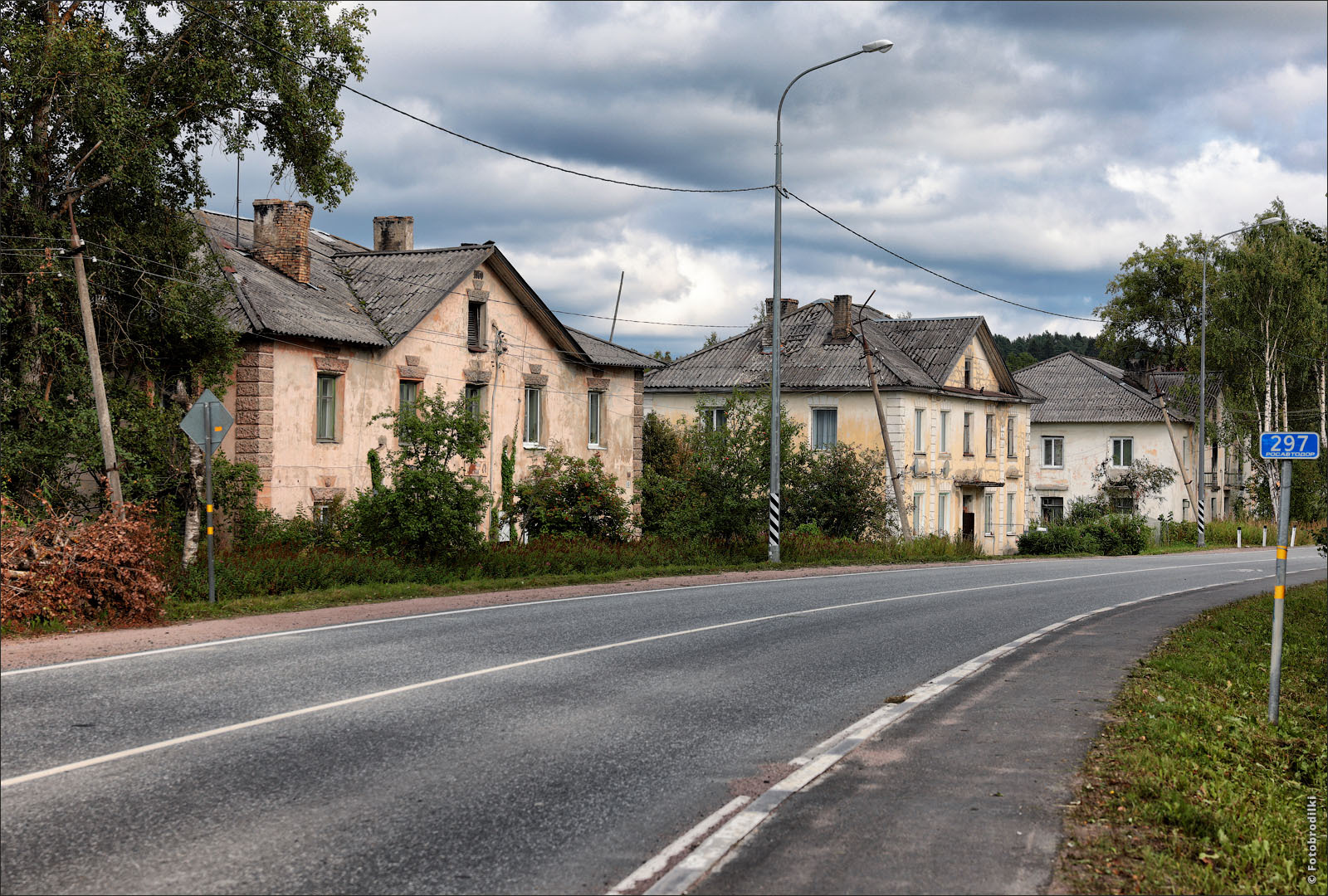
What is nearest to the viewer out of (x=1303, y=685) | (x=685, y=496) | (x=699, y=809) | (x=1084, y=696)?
(x=699, y=809)

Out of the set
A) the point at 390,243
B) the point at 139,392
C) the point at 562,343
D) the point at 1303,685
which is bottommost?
the point at 1303,685

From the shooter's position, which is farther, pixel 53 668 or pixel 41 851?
pixel 53 668

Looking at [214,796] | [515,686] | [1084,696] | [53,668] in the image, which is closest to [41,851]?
[214,796]

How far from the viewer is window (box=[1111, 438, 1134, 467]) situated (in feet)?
192

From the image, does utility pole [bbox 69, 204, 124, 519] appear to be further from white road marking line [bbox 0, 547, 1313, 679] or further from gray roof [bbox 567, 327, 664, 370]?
gray roof [bbox 567, 327, 664, 370]

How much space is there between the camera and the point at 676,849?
5.82 metres

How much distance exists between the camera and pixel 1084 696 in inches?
393

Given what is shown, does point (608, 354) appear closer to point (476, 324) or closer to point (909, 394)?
point (476, 324)

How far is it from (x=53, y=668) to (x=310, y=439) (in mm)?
15707

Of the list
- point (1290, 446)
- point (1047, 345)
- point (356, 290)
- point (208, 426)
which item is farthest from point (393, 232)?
point (1047, 345)

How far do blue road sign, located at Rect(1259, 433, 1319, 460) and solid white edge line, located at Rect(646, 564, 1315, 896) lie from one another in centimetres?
343

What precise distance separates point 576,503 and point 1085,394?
42152 mm

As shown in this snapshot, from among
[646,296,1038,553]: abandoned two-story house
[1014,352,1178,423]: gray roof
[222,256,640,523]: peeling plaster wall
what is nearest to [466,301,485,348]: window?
[222,256,640,523]: peeling plaster wall

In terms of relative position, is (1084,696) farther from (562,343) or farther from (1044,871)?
(562,343)
